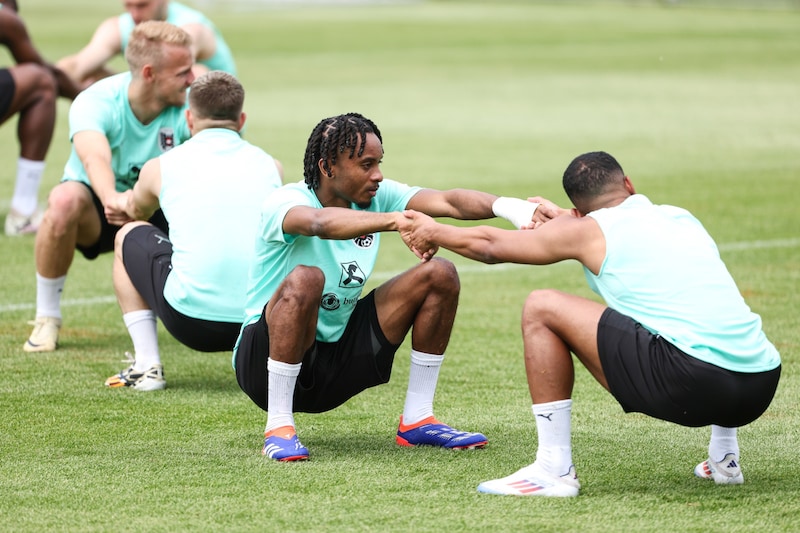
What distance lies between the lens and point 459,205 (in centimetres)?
630

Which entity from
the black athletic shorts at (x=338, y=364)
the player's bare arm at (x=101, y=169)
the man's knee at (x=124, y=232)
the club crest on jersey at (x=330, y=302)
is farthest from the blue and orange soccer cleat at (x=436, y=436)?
the player's bare arm at (x=101, y=169)

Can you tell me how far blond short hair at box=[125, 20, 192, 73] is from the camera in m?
7.75

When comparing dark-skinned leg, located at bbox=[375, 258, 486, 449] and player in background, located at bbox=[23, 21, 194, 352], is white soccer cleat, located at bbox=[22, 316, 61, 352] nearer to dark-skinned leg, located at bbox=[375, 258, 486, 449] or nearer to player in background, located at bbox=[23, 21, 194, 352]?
player in background, located at bbox=[23, 21, 194, 352]

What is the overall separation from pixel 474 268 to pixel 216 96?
462 cm

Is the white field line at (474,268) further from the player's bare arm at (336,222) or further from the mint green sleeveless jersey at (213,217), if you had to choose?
the player's bare arm at (336,222)

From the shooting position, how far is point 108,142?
8070 mm

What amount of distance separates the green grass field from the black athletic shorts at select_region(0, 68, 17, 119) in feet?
4.40

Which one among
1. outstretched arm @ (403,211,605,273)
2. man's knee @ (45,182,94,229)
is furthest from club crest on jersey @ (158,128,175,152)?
outstretched arm @ (403,211,605,273)

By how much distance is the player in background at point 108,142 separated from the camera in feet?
25.6

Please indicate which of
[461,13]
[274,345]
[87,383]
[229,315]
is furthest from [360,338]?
[461,13]

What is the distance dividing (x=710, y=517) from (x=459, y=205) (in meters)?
2.02

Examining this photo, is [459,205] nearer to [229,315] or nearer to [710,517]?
[229,315]

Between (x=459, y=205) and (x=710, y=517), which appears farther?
(x=459, y=205)

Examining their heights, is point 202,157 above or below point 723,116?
above
